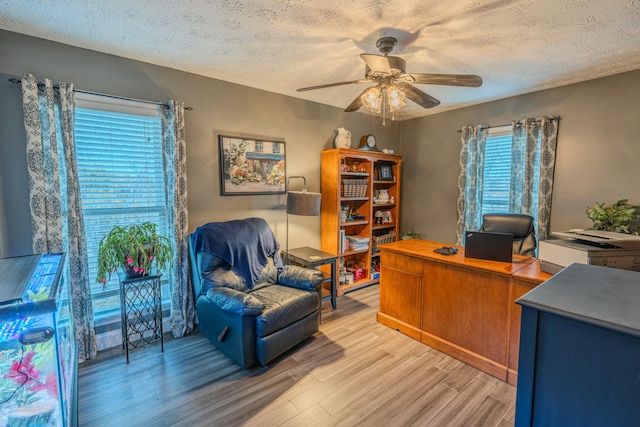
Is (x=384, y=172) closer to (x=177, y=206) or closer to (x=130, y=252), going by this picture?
(x=177, y=206)

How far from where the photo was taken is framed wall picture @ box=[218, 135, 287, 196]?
10.4 feet

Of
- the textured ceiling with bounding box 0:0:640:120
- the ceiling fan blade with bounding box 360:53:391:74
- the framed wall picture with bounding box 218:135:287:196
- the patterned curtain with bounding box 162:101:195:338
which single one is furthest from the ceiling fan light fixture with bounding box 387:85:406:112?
the patterned curtain with bounding box 162:101:195:338

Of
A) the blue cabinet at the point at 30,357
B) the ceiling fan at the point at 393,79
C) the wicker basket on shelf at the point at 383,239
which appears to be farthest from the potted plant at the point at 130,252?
the wicker basket on shelf at the point at 383,239

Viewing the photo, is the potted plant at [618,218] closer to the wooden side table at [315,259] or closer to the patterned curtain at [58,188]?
the wooden side table at [315,259]

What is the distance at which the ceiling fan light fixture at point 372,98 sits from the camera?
2.23 meters

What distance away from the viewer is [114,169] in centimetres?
262

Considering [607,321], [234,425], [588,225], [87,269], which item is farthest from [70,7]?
[588,225]

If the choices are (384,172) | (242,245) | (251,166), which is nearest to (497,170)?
(384,172)

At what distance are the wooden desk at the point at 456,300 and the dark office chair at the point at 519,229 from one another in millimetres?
480

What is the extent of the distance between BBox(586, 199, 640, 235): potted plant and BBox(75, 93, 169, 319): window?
4015 mm

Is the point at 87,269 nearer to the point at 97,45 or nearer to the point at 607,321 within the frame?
the point at 97,45

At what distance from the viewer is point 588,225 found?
3.16 m

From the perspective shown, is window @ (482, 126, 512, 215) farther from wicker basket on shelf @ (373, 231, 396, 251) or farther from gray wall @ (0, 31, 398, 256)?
gray wall @ (0, 31, 398, 256)

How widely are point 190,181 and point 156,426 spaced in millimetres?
2029
